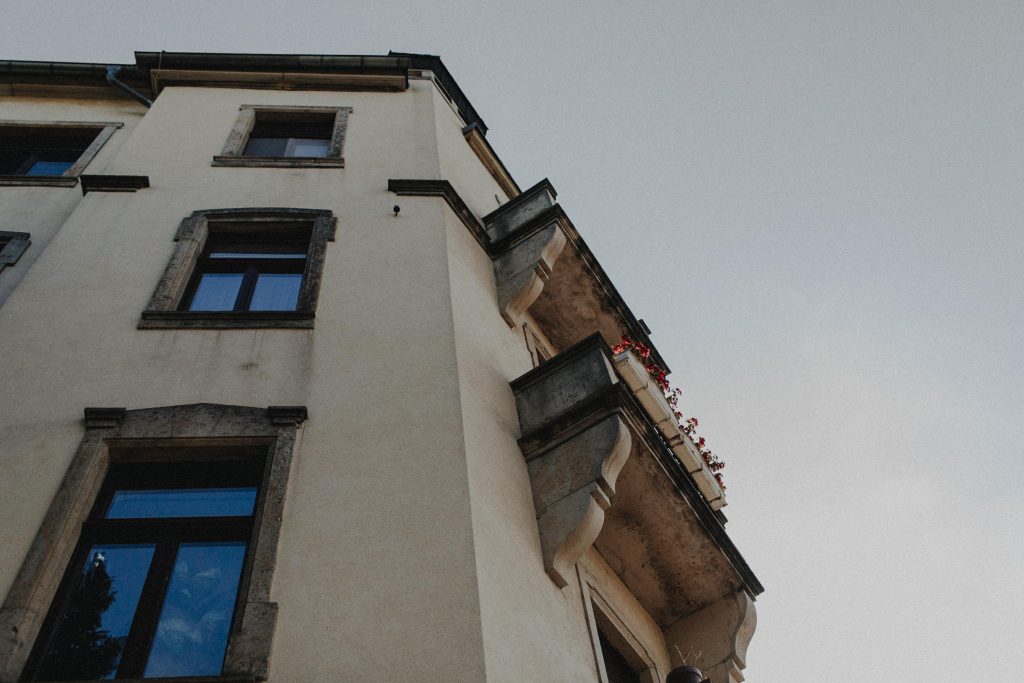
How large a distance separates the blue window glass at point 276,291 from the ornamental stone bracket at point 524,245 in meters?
2.15

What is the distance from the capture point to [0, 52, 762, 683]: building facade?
5.34 metres

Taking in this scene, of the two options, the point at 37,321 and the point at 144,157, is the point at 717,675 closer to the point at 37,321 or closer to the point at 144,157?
the point at 37,321

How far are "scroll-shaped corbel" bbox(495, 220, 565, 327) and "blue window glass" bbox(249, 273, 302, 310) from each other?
215 centimetres

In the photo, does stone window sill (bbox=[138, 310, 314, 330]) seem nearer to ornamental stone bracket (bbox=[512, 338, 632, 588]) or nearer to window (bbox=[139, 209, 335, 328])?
window (bbox=[139, 209, 335, 328])

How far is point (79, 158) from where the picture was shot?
12.4m

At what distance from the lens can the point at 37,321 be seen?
300 inches

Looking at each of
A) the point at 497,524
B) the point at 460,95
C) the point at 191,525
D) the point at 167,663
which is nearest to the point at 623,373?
the point at 497,524

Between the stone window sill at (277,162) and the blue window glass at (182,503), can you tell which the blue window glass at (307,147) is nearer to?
the stone window sill at (277,162)

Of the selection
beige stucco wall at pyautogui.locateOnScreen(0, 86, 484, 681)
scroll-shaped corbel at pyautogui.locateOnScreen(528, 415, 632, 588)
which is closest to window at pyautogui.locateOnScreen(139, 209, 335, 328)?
beige stucco wall at pyautogui.locateOnScreen(0, 86, 484, 681)

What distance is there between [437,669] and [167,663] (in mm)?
1523

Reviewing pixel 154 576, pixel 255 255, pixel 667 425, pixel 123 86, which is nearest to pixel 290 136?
pixel 123 86

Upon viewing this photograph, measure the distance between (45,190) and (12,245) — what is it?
1.70 m

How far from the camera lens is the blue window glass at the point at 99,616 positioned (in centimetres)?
507

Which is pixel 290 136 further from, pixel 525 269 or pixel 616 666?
pixel 616 666
